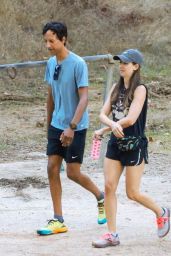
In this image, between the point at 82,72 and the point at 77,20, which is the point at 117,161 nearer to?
the point at 82,72

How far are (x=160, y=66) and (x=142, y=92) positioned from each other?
44.2ft

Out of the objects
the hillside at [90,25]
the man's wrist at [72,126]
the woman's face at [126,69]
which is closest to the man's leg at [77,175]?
the man's wrist at [72,126]

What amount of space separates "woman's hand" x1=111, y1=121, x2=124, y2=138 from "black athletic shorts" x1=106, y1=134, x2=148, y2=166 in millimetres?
203

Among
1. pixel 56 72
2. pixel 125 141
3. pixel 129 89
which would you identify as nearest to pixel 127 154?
pixel 125 141

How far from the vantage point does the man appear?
18.7ft

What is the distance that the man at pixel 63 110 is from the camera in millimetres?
5699

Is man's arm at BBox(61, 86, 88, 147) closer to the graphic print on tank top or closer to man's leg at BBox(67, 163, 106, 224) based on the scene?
man's leg at BBox(67, 163, 106, 224)

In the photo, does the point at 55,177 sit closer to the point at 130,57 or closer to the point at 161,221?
the point at 161,221

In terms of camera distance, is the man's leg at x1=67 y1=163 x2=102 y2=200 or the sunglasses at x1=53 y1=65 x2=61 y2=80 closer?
the sunglasses at x1=53 y1=65 x2=61 y2=80

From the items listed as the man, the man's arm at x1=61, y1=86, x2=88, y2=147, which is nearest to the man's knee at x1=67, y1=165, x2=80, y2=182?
the man

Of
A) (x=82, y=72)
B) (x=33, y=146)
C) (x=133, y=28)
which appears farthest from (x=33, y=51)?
(x=82, y=72)

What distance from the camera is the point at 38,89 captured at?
15312mm

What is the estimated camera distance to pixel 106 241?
533cm

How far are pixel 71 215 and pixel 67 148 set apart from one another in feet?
3.16
